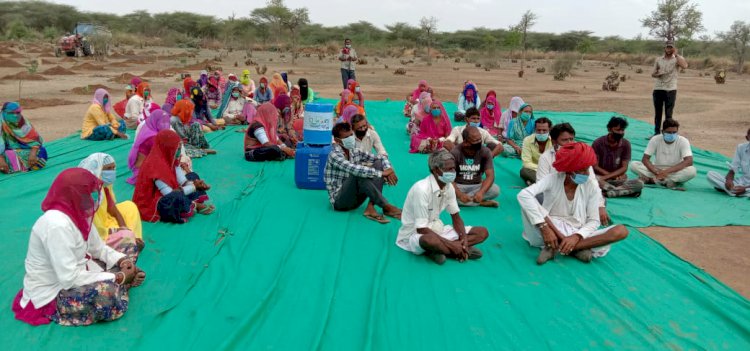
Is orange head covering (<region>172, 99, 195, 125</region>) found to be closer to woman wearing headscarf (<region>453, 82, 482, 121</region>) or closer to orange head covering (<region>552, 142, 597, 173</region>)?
woman wearing headscarf (<region>453, 82, 482, 121</region>)

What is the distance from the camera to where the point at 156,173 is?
499 cm

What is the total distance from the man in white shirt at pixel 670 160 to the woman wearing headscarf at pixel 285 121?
5.12 m

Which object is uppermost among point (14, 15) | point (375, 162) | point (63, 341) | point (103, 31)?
point (14, 15)

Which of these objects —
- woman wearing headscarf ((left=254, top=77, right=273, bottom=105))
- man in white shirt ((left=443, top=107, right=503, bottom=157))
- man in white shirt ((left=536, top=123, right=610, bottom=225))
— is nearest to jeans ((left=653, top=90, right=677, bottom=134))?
man in white shirt ((left=443, top=107, right=503, bottom=157))

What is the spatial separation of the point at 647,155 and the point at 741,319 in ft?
12.0

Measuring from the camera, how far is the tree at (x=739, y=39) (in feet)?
99.3

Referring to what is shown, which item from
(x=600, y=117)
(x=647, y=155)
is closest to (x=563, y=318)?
(x=647, y=155)

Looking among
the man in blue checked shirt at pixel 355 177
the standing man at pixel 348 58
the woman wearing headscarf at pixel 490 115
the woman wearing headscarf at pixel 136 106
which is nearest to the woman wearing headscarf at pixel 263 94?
the woman wearing headscarf at pixel 136 106

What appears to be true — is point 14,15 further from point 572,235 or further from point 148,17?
point 572,235

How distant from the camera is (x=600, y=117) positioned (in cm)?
1244

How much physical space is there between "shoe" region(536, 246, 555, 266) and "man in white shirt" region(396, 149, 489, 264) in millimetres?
470

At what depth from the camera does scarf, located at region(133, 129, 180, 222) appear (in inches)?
196

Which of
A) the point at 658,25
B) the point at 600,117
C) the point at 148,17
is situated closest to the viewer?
the point at 600,117

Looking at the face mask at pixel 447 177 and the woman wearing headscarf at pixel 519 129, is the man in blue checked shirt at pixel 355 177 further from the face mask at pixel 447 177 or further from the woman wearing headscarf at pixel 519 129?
the woman wearing headscarf at pixel 519 129
